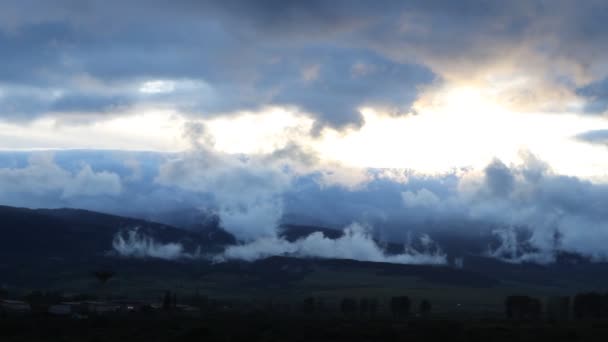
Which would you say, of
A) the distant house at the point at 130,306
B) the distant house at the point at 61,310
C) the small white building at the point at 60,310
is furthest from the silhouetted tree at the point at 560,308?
the small white building at the point at 60,310

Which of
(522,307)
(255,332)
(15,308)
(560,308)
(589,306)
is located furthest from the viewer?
(560,308)

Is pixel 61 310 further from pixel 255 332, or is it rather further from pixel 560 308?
pixel 560 308

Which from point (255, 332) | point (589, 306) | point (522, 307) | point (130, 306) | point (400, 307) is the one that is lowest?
point (130, 306)

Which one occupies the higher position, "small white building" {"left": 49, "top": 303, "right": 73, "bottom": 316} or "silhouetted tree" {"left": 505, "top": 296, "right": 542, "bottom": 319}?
"silhouetted tree" {"left": 505, "top": 296, "right": 542, "bottom": 319}

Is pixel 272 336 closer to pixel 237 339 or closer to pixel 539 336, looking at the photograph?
pixel 237 339

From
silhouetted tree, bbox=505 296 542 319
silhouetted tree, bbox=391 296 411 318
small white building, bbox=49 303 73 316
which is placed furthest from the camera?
silhouetted tree, bbox=391 296 411 318

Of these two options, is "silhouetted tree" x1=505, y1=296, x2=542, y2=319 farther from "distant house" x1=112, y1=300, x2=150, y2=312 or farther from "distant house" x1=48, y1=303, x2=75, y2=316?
"distant house" x1=48, y1=303, x2=75, y2=316

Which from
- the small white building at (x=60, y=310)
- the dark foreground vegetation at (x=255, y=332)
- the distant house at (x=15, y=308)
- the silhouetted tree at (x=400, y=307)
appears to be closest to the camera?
the dark foreground vegetation at (x=255, y=332)

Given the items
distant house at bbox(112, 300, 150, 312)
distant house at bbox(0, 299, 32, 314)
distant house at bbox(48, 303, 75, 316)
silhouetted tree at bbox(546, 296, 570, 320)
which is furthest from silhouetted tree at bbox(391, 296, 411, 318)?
distant house at bbox(0, 299, 32, 314)

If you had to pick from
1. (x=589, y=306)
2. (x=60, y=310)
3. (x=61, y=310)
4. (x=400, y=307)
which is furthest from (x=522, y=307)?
(x=60, y=310)

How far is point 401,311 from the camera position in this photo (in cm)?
15812

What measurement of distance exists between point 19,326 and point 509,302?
4086 inches

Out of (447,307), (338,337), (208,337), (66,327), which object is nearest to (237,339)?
(208,337)

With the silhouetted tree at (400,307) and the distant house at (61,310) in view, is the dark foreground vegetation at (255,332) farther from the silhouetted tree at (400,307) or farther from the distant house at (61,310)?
the silhouetted tree at (400,307)
